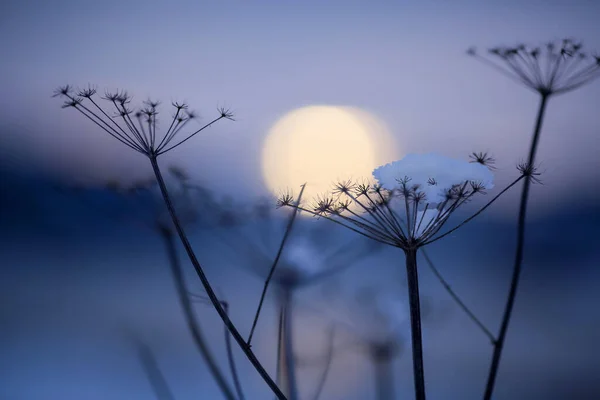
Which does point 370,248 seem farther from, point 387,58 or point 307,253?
point 387,58

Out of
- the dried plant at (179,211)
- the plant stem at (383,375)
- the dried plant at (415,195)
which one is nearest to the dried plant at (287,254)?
the dried plant at (179,211)

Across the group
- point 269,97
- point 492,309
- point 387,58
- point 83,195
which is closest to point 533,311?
point 492,309

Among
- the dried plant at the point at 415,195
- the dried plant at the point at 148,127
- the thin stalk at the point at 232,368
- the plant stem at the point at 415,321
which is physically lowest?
the thin stalk at the point at 232,368

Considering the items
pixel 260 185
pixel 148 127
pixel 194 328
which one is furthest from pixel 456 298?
pixel 148 127

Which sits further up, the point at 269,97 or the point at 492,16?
the point at 492,16

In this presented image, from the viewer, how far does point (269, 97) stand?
4.73 ft

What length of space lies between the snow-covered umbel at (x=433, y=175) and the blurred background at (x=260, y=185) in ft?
1.22

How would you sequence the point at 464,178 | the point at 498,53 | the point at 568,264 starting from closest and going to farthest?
the point at 464,178, the point at 498,53, the point at 568,264

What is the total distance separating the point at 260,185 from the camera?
1.48 metres

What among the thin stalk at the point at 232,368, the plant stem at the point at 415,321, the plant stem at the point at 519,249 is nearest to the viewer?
the plant stem at the point at 415,321

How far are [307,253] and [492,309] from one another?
600 mm

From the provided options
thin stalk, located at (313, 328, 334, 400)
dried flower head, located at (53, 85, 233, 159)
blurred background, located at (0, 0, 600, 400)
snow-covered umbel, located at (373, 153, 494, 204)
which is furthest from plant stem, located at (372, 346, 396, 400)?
dried flower head, located at (53, 85, 233, 159)

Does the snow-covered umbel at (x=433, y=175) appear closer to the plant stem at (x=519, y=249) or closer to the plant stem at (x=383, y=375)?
the plant stem at (x=519, y=249)

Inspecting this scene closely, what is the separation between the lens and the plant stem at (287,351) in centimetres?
143
